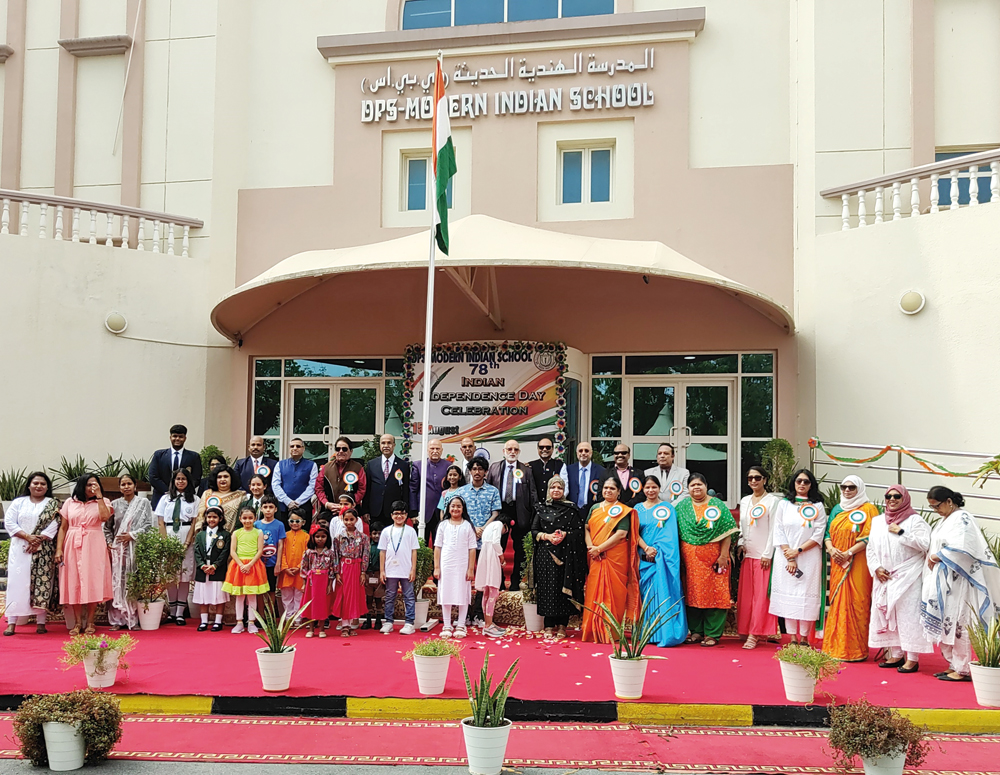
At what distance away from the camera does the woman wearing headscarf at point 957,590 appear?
6.98 metres

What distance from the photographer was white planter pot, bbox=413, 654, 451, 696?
6.08m

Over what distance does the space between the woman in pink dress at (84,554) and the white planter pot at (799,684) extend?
5.79m

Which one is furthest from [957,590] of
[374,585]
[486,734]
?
[374,585]

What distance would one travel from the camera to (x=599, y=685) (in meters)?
6.45

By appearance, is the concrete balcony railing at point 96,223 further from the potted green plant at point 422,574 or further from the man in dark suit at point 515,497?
the potted green plant at point 422,574

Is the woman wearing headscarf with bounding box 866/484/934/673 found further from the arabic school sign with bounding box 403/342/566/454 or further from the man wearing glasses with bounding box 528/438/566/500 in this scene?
the arabic school sign with bounding box 403/342/566/454

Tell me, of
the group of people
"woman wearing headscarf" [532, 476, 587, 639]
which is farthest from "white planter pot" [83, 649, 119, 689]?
"woman wearing headscarf" [532, 476, 587, 639]

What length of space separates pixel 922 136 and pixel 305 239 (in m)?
7.91

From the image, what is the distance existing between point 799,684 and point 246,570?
4729 mm

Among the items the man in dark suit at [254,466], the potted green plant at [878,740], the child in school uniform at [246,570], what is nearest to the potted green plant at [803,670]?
the potted green plant at [878,740]

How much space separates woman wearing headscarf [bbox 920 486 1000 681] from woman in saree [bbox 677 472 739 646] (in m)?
1.62

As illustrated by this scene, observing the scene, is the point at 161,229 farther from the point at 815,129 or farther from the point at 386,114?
the point at 815,129

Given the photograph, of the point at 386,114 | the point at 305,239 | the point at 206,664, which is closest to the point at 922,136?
the point at 386,114

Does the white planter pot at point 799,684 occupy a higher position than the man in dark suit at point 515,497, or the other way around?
the man in dark suit at point 515,497
